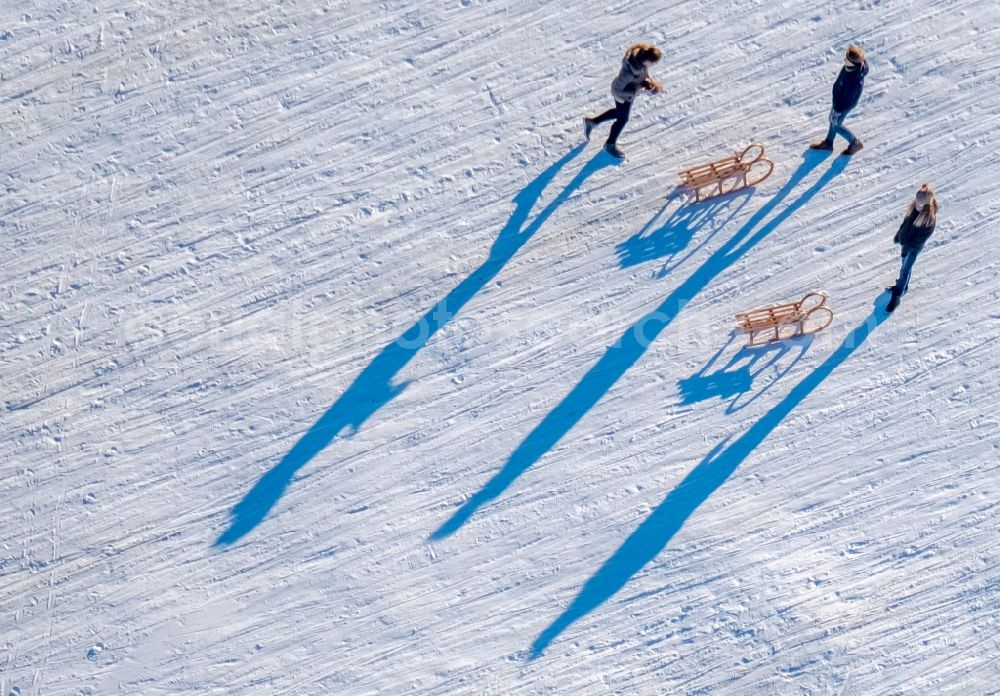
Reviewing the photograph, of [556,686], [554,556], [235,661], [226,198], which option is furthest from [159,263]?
[556,686]

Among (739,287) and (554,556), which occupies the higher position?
(739,287)

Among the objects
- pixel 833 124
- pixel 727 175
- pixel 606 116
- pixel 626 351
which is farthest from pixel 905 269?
pixel 606 116

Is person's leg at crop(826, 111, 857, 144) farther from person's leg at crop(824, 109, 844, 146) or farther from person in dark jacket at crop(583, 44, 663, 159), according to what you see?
person in dark jacket at crop(583, 44, 663, 159)

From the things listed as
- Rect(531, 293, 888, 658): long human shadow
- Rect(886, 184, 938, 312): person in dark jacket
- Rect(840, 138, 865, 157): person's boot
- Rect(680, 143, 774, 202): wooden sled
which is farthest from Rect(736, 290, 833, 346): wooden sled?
Rect(840, 138, 865, 157): person's boot

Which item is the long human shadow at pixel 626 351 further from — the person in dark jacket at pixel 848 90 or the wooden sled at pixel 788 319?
the wooden sled at pixel 788 319

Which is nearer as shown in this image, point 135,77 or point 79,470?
point 79,470

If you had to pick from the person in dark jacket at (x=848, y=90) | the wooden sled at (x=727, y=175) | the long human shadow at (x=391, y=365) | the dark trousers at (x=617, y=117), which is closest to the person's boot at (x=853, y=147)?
the person in dark jacket at (x=848, y=90)

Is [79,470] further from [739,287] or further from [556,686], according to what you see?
[739,287]
